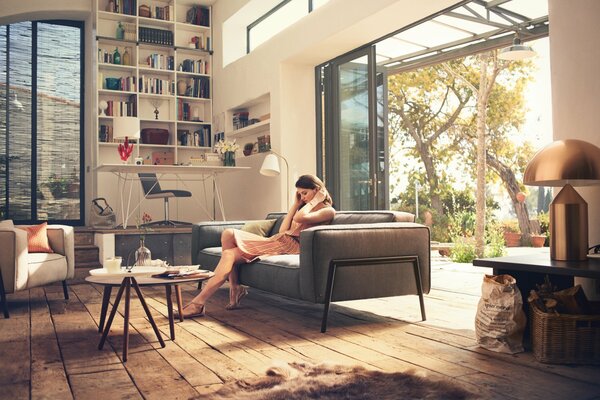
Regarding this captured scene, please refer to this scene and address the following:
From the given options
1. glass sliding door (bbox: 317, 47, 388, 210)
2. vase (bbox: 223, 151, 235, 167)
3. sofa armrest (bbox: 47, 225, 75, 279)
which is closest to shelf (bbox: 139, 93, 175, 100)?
vase (bbox: 223, 151, 235, 167)

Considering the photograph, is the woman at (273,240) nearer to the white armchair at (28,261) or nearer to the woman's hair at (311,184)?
the woman's hair at (311,184)

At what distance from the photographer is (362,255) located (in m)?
3.50

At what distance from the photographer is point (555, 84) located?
3.39 meters

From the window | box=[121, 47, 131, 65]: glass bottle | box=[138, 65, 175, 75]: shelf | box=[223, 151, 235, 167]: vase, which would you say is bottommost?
box=[223, 151, 235, 167]: vase

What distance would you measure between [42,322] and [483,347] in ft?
8.96

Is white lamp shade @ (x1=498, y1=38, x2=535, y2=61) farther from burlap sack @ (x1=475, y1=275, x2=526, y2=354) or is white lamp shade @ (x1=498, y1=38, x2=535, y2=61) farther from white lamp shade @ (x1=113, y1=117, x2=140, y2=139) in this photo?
white lamp shade @ (x1=113, y1=117, x2=140, y2=139)

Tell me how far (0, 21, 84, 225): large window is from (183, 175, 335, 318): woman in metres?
5.59

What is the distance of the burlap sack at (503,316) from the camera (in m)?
2.81

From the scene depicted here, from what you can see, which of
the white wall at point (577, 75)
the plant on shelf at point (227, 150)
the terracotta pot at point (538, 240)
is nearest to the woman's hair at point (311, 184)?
the white wall at point (577, 75)

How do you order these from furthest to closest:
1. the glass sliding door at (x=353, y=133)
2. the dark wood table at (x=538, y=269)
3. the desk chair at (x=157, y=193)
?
the desk chair at (x=157, y=193)
the glass sliding door at (x=353, y=133)
the dark wood table at (x=538, y=269)

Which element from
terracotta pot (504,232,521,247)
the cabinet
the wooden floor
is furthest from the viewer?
terracotta pot (504,232,521,247)

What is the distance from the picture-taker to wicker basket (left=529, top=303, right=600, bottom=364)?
8.61ft

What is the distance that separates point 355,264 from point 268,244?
101 cm

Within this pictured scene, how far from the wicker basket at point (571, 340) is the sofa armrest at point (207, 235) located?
3.19 m
